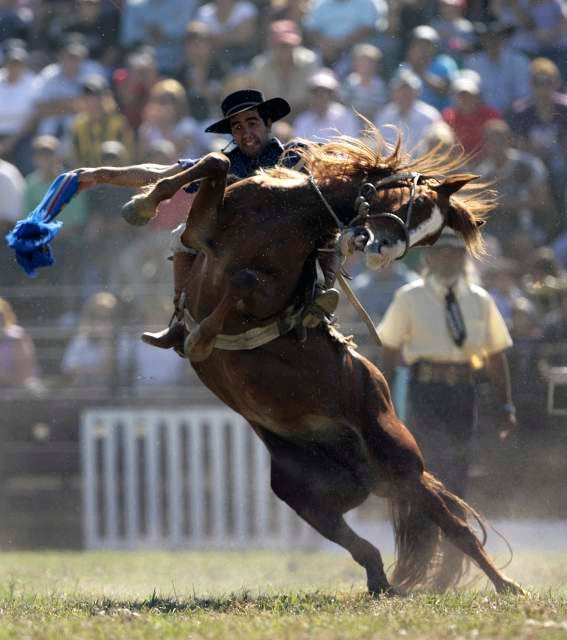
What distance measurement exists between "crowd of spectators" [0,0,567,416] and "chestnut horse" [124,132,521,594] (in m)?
3.61

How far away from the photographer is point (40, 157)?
11.6m

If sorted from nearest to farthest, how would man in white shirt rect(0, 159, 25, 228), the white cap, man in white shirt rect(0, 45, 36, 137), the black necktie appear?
the black necktie → the white cap → man in white shirt rect(0, 159, 25, 228) → man in white shirt rect(0, 45, 36, 137)

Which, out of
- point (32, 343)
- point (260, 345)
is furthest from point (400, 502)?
point (32, 343)

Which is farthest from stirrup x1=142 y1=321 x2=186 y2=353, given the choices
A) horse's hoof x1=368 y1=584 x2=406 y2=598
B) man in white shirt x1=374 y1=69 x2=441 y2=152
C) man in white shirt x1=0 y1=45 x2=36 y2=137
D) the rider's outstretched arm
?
man in white shirt x1=0 y1=45 x2=36 y2=137

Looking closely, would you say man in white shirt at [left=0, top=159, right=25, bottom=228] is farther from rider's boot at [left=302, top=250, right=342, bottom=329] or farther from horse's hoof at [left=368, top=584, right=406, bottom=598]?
horse's hoof at [left=368, top=584, right=406, bottom=598]

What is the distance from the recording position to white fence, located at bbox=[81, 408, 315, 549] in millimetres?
10516

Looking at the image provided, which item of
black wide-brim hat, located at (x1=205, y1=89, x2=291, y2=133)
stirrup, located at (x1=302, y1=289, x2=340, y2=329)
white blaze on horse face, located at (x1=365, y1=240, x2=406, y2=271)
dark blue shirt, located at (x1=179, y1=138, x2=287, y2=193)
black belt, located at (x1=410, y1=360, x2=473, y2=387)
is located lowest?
black belt, located at (x1=410, y1=360, x2=473, y2=387)

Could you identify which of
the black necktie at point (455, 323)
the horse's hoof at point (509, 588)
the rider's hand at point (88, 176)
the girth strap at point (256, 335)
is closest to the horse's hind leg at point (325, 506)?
the horse's hoof at point (509, 588)

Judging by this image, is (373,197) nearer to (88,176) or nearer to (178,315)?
(178,315)

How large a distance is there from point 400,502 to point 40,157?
19.6 feet

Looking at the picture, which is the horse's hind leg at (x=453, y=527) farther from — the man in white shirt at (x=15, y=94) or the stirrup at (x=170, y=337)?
the man in white shirt at (x=15, y=94)

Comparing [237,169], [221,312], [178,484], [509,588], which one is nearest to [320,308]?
[221,312]

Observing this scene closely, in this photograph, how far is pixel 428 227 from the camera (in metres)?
6.55

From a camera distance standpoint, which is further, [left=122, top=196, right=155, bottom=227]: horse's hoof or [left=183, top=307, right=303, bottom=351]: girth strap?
[left=183, top=307, right=303, bottom=351]: girth strap
